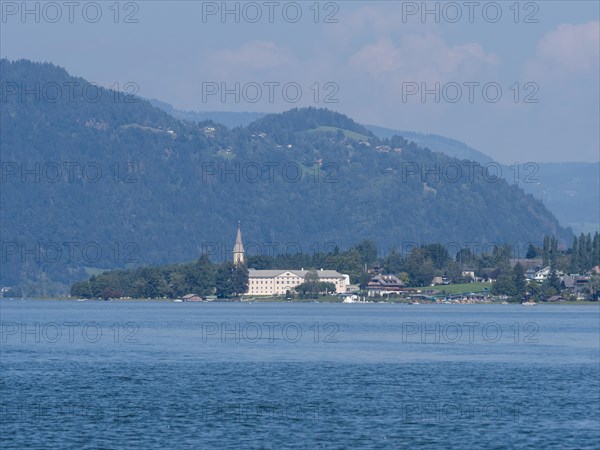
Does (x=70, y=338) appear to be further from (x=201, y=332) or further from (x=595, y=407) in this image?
(x=595, y=407)

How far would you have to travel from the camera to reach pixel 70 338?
113 m

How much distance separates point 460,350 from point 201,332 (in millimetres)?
34655

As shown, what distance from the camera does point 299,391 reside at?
66562 millimetres

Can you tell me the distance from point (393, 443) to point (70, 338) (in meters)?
67.1

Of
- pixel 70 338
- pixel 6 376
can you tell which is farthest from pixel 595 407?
pixel 70 338

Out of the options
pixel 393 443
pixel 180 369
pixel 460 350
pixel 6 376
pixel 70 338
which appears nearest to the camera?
pixel 393 443

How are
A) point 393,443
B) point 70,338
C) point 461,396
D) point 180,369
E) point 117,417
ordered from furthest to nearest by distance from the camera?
point 70,338, point 180,369, point 461,396, point 117,417, point 393,443

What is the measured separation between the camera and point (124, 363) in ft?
276

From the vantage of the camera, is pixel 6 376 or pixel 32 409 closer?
pixel 32 409

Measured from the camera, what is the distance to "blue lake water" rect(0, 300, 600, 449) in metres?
52.0

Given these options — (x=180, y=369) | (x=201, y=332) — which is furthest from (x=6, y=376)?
(x=201, y=332)

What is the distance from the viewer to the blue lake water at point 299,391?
52031mm

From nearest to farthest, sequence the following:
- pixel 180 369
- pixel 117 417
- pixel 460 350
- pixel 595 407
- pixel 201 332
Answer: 1. pixel 117 417
2. pixel 595 407
3. pixel 180 369
4. pixel 460 350
5. pixel 201 332

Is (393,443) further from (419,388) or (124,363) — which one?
(124,363)
